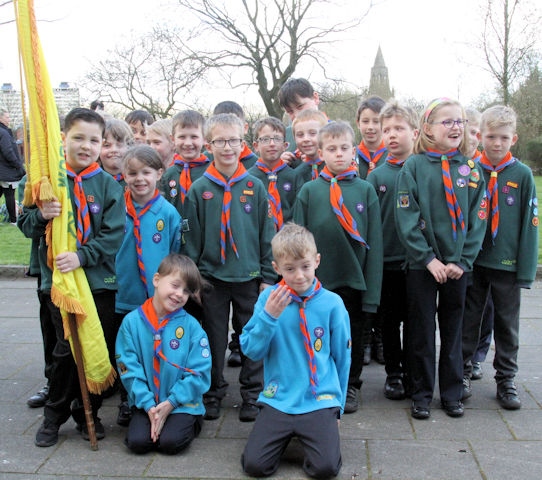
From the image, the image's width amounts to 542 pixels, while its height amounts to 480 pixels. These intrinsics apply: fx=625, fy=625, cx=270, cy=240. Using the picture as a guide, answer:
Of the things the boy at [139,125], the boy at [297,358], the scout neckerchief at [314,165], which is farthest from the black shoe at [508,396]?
the boy at [139,125]

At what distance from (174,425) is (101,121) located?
1885 millimetres

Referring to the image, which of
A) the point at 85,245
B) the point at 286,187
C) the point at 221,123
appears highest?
the point at 221,123

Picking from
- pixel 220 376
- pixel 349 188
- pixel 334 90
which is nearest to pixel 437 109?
pixel 349 188

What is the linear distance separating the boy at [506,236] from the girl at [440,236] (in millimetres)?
256

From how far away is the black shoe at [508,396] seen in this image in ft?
13.6

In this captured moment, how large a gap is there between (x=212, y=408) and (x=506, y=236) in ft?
7.49

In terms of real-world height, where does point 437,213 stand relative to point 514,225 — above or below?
above

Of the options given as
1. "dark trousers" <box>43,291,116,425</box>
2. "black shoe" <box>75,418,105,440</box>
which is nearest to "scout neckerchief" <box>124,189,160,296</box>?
"dark trousers" <box>43,291,116,425</box>

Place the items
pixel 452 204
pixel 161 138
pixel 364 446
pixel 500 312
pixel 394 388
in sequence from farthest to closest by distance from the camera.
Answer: pixel 161 138, pixel 394 388, pixel 500 312, pixel 452 204, pixel 364 446

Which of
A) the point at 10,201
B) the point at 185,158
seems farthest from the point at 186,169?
the point at 10,201

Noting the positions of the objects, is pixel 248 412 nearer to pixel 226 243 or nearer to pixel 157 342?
pixel 157 342

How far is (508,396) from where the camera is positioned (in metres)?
4.20

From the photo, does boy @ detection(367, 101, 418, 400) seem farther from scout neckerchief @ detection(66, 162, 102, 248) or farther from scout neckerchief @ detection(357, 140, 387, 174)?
scout neckerchief @ detection(66, 162, 102, 248)

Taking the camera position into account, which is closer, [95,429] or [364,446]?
[364,446]
